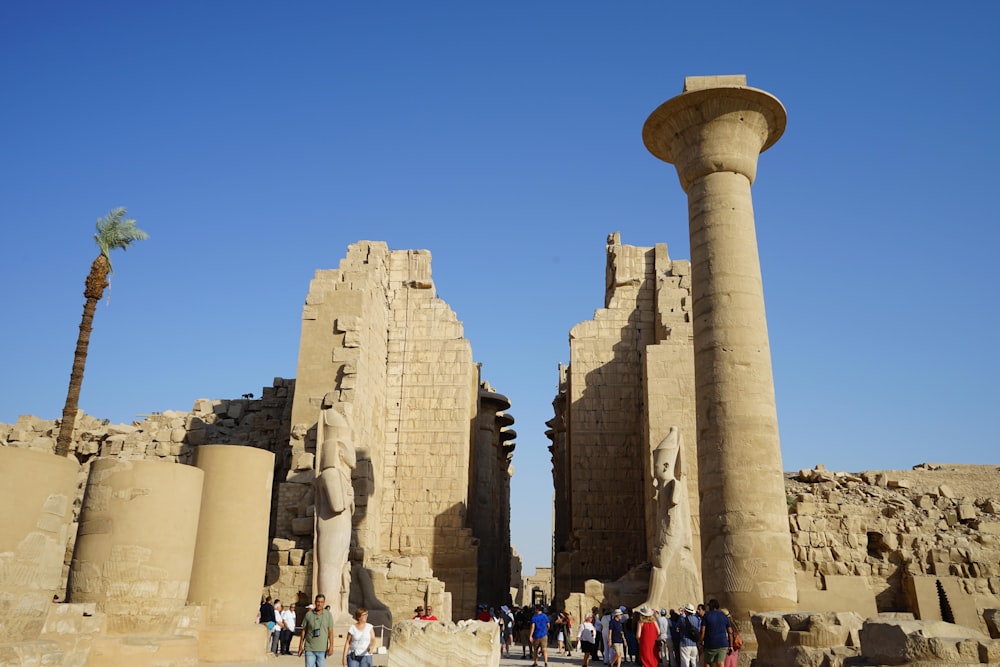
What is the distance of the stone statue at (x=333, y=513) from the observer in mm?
13250

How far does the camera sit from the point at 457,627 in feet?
27.8

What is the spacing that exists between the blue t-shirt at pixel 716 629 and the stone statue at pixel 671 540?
5337 millimetres

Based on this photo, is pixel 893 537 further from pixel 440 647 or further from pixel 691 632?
pixel 440 647

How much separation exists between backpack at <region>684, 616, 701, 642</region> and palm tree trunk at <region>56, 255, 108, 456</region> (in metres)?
15.4

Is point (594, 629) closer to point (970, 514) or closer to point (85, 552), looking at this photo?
point (85, 552)

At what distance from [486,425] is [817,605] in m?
11.7

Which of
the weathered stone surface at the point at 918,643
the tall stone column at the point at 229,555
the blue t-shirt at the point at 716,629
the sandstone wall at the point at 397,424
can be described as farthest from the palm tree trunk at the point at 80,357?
the weathered stone surface at the point at 918,643

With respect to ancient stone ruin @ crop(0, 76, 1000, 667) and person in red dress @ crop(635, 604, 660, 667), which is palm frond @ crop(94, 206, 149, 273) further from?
person in red dress @ crop(635, 604, 660, 667)

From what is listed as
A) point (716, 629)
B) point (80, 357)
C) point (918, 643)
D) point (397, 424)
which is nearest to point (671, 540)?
point (716, 629)

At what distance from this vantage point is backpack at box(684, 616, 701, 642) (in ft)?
30.7

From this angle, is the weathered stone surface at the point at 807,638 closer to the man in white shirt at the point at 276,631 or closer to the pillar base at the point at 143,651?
the pillar base at the point at 143,651

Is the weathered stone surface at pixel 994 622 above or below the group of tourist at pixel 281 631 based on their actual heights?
above

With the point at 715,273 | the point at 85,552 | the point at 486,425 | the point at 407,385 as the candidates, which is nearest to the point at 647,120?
the point at 715,273

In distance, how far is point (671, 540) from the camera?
14266mm
